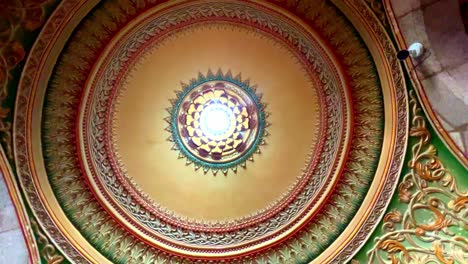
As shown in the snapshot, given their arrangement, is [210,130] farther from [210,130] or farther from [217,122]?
[217,122]

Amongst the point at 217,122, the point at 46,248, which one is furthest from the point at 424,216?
the point at 46,248

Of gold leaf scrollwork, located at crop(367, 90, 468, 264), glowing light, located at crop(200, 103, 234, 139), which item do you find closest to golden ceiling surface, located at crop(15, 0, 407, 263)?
glowing light, located at crop(200, 103, 234, 139)

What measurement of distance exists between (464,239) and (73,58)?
4.76m

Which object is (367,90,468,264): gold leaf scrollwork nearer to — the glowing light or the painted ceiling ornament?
the painted ceiling ornament

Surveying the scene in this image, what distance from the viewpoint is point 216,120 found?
24.7 ft

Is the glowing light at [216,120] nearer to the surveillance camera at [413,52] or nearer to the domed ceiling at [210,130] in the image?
the domed ceiling at [210,130]

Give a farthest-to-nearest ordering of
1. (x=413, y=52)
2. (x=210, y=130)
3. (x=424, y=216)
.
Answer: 1. (x=210, y=130)
2. (x=424, y=216)
3. (x=413, y=52)

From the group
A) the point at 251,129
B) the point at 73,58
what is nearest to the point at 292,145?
the point at 251,129

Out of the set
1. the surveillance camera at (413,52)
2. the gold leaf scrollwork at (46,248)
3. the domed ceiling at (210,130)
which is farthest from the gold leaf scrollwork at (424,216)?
the gold leaf scrollwork at (46,248)

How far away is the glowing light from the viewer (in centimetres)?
747

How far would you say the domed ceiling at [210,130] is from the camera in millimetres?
6359

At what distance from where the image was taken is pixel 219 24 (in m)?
6.84

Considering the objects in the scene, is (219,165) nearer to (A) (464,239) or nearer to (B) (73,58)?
(B) (73,58)

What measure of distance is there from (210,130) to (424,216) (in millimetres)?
2908
